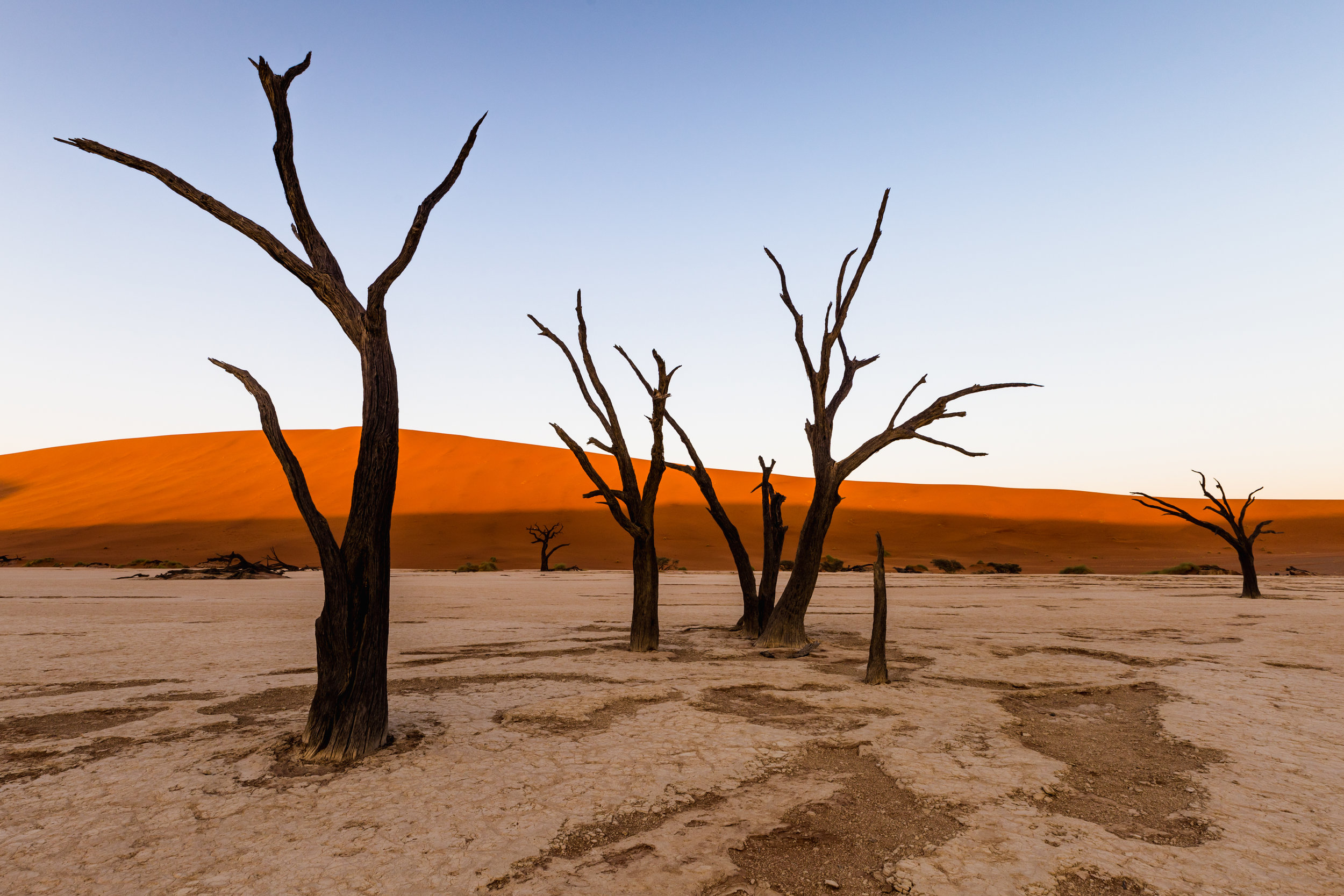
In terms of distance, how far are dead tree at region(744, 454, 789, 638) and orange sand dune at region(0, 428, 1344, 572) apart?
2071cm

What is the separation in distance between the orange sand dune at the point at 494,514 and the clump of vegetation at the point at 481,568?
5.63ft

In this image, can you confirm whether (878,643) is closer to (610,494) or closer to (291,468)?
(610,494)

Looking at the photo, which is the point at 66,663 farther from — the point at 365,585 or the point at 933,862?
the point at 933,862

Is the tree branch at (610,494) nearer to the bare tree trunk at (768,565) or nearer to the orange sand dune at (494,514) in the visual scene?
the bare tree trunk at (768,565)

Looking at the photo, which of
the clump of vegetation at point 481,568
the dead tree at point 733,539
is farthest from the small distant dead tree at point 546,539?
the dead tree at point 733,539

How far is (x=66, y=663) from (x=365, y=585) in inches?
196

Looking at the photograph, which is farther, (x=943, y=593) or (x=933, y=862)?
(x=943, y=593)

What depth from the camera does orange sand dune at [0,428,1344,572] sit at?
107ft

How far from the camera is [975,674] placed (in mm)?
6574

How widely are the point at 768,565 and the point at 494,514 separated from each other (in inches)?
1367

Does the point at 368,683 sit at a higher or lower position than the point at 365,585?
lower

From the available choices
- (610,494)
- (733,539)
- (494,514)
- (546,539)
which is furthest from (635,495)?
(494,514)

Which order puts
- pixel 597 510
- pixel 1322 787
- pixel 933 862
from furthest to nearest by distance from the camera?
pixel 597 510
pixel 1322 787
pixel 933 862

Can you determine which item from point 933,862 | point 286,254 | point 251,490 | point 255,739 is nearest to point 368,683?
point 255,739
